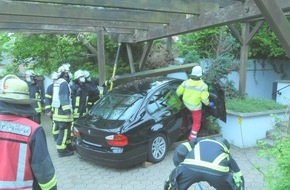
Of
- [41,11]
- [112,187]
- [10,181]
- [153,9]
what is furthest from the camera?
[41,11]

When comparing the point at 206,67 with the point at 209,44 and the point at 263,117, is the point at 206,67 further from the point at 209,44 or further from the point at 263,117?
the point at 263,117

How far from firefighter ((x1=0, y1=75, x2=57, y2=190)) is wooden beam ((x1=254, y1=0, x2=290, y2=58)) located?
129 inches

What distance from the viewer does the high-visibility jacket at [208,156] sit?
3.14 meters

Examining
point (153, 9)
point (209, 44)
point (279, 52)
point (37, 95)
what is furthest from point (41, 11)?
point (279, 52)

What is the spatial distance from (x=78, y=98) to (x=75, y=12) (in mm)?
2080

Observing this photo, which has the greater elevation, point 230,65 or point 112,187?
point 230,65

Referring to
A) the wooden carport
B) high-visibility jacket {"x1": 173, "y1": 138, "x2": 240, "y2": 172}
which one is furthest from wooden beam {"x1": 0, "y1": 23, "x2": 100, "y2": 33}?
high-visibility jacket {"x1": 173, "y1": 138, "x2": 240, "y2": 172}

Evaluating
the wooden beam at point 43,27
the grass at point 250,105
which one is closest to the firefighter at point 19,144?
the grass at point 250,105

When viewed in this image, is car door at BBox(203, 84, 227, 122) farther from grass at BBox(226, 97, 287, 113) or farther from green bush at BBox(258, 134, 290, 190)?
green bush at BBox(258, 134, 290, 190)

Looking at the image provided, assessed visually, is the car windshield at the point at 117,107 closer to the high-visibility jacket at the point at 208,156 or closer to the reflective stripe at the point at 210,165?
the high-visibility jacket at the point at 208,156

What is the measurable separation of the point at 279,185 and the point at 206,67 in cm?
821

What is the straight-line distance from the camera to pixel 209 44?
12.4 meters

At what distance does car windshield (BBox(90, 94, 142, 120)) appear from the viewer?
6680 millimetres

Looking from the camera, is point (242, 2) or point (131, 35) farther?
point (131, 35)
